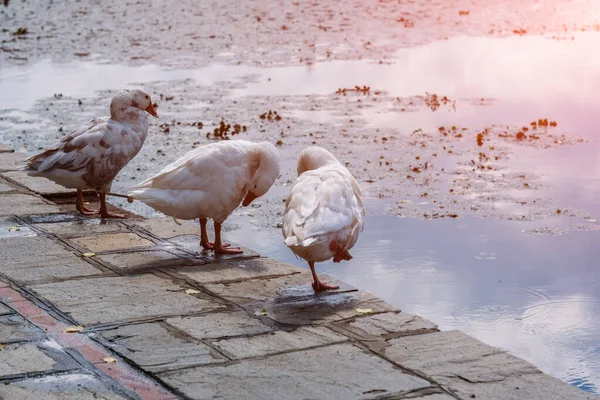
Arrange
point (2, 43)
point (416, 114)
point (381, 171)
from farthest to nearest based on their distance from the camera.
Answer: point (2, 43) → point (416, 114) → point (381, 171)

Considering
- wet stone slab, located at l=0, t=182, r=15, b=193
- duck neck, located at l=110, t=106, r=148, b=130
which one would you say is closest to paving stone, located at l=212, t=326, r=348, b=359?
duck neck, located at l=110, t=106, r=148, b=130

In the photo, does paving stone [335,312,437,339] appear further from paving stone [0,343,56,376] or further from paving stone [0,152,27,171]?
paving stone [0,152,27,171]

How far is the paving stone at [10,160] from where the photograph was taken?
34.9 ft

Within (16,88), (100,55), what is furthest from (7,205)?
(100,55)

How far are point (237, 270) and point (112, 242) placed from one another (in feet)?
4.13

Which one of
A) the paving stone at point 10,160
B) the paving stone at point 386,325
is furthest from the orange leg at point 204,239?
the paving stone at point 10,160

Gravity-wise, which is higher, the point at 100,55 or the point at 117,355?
the point at 100,55

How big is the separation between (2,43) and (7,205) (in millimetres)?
12942

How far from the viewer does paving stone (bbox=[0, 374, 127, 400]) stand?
16.1ft

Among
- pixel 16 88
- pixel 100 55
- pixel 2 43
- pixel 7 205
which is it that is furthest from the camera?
pixel 2 43

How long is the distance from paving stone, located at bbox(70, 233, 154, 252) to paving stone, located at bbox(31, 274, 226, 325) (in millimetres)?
848

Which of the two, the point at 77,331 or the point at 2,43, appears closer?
the point at 77,331

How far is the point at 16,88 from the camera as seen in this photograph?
16.2 metres

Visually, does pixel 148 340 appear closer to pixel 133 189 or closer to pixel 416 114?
pixel 133 189
